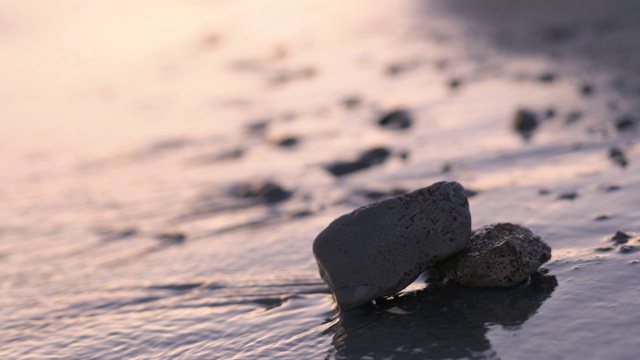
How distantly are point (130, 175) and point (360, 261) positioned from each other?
5.93m

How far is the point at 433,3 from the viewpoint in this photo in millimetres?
19609

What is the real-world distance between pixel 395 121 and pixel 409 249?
550 cm

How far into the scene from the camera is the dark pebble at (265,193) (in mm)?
7484

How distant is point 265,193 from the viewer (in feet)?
25.0

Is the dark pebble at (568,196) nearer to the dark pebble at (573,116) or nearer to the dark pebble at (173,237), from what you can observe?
the dark pebble at (573,116)

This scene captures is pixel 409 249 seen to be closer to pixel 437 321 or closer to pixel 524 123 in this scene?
pixel 437 321

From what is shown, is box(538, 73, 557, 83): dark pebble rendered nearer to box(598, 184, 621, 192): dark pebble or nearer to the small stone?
box(598, 184, 621, 192): dark pebble

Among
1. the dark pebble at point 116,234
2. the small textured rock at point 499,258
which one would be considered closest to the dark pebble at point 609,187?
the small textured rock at point 499,258

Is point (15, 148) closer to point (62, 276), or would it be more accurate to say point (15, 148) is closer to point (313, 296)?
point (62, 276)

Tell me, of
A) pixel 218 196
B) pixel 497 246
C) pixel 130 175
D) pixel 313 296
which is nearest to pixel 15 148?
pixel 130 175

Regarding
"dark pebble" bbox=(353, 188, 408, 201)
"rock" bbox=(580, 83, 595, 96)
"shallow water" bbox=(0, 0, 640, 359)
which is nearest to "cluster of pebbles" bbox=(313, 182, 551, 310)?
"shallow water" bbox=(0, 0, 640, 359)

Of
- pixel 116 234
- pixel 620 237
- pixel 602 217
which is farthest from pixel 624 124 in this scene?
pixel 116 234

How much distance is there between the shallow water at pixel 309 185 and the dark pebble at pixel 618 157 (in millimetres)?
52

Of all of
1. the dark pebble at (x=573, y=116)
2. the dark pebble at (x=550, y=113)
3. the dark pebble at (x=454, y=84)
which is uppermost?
the dark pebble at (x=454, y=84)
